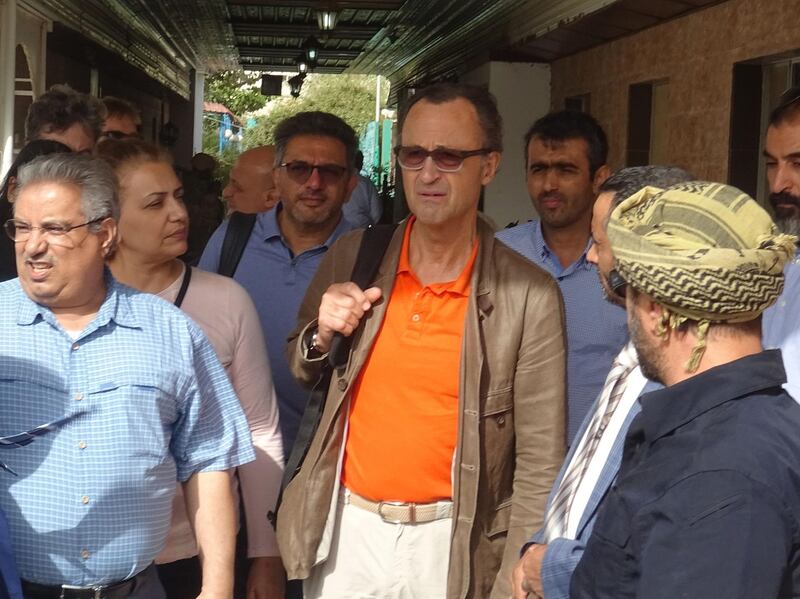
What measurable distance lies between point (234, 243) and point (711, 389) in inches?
109

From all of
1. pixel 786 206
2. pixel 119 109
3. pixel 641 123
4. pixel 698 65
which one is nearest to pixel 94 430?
pixel 786 206

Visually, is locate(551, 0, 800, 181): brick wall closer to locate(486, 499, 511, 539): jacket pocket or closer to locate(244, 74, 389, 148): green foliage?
locate(486, 499, 511, 539): jacket pocket

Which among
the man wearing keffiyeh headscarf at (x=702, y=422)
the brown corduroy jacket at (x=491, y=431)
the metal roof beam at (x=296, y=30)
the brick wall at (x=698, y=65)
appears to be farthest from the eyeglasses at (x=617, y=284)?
the metal roof beam at (x=296, y=30)

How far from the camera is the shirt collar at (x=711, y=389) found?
168 cm

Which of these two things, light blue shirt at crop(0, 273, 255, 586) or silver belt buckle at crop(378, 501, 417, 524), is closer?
light blue shirt at crop(0, 273, 255, 586)

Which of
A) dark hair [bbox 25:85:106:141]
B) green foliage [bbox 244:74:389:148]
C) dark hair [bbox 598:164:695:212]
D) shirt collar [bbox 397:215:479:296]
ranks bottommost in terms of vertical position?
shirt collar [bbox 397:215:479:296]

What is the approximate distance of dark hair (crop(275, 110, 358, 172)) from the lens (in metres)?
4.45

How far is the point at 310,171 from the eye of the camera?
4.29m

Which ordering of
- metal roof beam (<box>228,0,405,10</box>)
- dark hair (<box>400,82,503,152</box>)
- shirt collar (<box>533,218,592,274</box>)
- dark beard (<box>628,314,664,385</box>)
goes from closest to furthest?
dark beard (<box>628,314,664,385</box>), dark hair (<box>400,82,503,152</box>), shirt collar (<box>533,218,592,274</box>), metal roof beam (<box>228,0,405,10</box>)

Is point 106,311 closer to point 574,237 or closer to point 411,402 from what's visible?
point 411,402

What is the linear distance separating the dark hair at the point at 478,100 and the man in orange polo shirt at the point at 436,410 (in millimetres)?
11

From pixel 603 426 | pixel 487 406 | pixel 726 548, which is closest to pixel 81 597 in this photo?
pixel 487 406

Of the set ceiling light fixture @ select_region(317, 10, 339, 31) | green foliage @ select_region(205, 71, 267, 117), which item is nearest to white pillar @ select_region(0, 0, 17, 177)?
ceiling light fixture @ select_region(317, 10, 339, 31)

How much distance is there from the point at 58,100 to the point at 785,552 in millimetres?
4202
